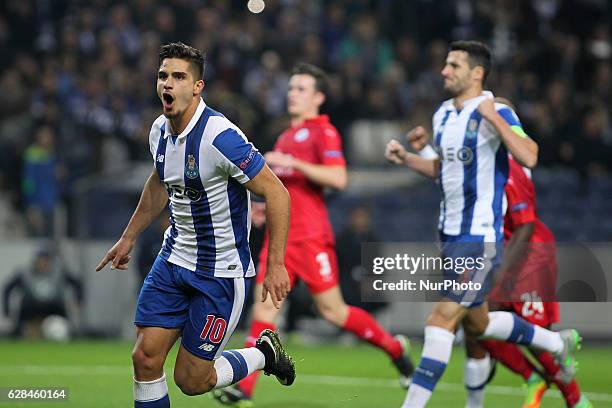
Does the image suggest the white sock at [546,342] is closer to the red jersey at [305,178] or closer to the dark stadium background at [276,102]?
the red jersey at [305,178]

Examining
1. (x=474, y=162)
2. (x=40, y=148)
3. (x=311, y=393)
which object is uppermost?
(x=474, y=162)

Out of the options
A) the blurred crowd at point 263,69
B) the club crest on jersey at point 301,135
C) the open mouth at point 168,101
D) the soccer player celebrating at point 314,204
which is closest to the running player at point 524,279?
the soccer player celebrating at point 314,204

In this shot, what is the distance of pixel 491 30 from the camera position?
19281mm

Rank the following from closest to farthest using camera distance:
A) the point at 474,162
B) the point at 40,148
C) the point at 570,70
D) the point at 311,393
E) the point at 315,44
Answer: the point at 474,162 → the point at 311,393 → the point at 40,148 → the point at 315,44 → the point at 570,70

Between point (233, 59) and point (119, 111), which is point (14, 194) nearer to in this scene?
point (119, 111)

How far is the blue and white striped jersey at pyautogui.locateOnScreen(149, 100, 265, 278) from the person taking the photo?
20.9ft

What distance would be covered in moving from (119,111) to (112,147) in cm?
61

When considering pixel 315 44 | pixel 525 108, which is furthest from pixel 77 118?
pixel 525 108

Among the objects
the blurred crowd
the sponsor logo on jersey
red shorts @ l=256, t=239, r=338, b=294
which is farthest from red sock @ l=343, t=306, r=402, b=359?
the blurred crowd

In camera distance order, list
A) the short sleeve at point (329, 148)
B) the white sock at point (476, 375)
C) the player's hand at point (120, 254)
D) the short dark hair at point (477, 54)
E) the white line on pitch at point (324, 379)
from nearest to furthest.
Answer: the player's hand at point (120, 254) → the short dark hair at point (477, 54) → the white sock at point (476, 375) → the short sleeve at point (329, 148) → the white line on pitch at point (324, 379)

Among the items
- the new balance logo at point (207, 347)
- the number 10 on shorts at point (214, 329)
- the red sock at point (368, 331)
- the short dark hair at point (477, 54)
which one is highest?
the short dark hair at point (477, 54)

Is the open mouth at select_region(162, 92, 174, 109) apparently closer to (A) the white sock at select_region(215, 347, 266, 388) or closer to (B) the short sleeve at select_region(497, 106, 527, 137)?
(A) the white sock at select_region(215, 347, 266, 388)

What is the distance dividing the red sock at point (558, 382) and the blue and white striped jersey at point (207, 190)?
7.31ft

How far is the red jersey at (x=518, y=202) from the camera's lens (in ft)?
27.0
